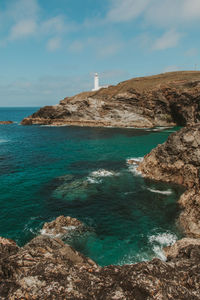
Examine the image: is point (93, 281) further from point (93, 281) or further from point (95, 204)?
point (95, 204)

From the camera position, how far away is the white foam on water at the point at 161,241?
17875mm

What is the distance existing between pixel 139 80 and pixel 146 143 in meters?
85.4

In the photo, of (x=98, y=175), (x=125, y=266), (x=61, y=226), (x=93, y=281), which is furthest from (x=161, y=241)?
(x=98, y=175)

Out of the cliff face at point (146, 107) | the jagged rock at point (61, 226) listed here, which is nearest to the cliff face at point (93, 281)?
the jagged rock at point (61, 226)

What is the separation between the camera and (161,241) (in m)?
19.2

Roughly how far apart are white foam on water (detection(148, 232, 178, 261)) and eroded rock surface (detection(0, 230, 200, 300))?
435 inches

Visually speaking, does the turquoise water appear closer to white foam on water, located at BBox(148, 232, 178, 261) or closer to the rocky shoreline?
white foam on water, located at BBox(148, 232, 178, 261)

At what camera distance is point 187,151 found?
106 feet

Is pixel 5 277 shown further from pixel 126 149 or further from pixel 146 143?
pixel 146 143

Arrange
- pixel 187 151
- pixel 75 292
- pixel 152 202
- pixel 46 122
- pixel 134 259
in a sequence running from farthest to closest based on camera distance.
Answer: pixel 46 122
pixel 187 151
pixel 152 202
pixel 134 259
pixel 75 292

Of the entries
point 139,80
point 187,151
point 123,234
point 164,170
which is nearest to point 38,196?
point 123,234

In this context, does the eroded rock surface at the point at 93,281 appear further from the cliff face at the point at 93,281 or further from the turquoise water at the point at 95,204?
the turquoise water at the point at 95,204

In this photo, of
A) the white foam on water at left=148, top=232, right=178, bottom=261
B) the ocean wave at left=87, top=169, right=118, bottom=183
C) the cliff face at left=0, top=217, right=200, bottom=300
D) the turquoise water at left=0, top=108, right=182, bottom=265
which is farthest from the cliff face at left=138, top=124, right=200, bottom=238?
the cliff face at left=0, top=217, right=200, bottom=300

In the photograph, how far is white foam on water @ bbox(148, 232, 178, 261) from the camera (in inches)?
704
